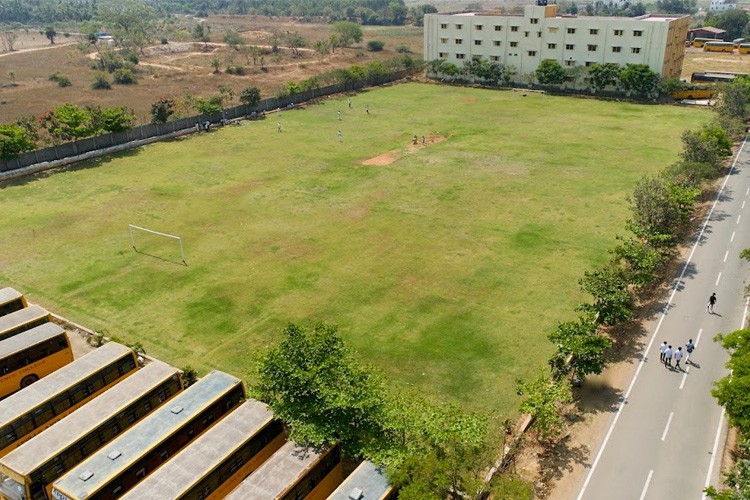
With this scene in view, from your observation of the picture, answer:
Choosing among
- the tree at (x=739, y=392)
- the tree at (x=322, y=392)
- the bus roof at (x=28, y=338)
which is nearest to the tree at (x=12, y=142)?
the bus roof at (x=28, y=338)

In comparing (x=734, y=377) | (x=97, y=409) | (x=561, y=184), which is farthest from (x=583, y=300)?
(x=97, y=409)

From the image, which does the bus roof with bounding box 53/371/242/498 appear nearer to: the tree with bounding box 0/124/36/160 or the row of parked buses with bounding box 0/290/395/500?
the row of parked buses with bounding box 0/290/395/500

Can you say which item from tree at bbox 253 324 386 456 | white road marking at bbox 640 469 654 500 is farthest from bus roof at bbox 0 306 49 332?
white road marking at bbox 640 469 654 500

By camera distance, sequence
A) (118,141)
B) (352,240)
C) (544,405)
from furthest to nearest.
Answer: (118,141), (352,240), (544,405)

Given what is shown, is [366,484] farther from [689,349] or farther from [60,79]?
[60,79]

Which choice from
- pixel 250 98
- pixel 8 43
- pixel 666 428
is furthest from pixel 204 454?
pixel 8 43

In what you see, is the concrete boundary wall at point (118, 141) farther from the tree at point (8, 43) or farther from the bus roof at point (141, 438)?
the tree at point (8, 43)
